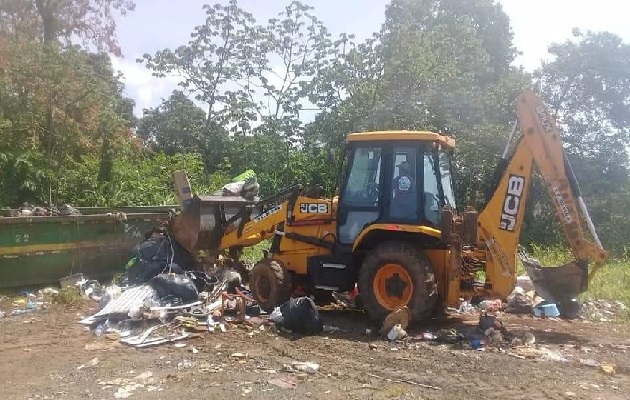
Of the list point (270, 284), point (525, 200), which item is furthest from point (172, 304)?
point (525, 200)

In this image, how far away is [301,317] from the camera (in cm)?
696

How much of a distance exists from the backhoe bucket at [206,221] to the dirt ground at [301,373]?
2.09m

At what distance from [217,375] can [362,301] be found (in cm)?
243

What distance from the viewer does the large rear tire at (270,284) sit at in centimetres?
786

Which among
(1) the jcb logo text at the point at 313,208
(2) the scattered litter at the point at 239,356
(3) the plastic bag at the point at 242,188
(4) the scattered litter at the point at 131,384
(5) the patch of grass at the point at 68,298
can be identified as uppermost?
(3) the plastic bag at the point at 242,188

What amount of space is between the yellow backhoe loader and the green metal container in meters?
2.87

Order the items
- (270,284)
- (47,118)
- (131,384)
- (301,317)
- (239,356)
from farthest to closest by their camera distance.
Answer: (47,118) < (270,284) < (301,317) < (239,356) < (131,384)

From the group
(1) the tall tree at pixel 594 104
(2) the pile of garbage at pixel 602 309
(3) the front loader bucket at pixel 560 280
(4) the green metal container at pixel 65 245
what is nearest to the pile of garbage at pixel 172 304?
(4) the green metal container at pixel 65 245

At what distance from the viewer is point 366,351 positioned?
6.29 m

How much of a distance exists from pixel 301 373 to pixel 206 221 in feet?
13.0

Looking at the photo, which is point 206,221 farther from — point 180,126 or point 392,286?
point 180,126

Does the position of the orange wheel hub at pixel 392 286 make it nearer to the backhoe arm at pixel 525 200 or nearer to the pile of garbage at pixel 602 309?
the backhoe arm at pixel 525 200

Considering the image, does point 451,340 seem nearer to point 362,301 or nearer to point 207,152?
point 362,301

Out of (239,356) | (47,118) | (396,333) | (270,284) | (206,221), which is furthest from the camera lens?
(47,118)
